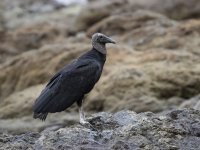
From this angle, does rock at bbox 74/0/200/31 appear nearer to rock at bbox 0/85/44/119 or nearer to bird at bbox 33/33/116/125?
rock at bbox 0/85/44/119

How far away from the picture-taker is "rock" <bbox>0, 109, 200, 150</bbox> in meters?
9.57

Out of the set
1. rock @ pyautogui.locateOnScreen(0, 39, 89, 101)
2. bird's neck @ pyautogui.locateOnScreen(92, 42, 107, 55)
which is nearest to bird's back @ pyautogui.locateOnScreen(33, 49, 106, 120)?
bird's neck @ pyautogui.locateOnScreen(92, 42, 107, 55)

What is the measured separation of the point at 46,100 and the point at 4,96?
34.7 ft

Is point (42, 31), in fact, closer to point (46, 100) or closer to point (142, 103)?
Answer: point (142, 103)

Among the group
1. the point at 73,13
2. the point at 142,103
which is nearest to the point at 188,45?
the point at 142,103

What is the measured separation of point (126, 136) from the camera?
977 centimetres

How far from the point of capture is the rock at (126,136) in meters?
9.57

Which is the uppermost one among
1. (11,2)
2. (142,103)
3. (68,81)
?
(11,2)

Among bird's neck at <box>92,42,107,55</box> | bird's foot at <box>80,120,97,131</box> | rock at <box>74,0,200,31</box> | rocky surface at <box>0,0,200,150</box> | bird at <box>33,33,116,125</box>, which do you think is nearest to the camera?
rocky surface at <box>0,0,200,150</box>

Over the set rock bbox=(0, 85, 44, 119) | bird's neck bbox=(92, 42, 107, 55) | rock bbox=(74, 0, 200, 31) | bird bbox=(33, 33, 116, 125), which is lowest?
rock bbox=(0, 85, 44, 119)

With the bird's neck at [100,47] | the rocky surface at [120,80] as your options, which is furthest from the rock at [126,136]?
the bird's neck at [100,47]

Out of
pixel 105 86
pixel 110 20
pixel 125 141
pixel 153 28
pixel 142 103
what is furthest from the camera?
pixel 110 20

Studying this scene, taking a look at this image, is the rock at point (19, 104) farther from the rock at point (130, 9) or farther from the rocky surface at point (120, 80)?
the rock at point (130, 9)

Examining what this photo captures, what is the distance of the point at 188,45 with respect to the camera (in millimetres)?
21109
